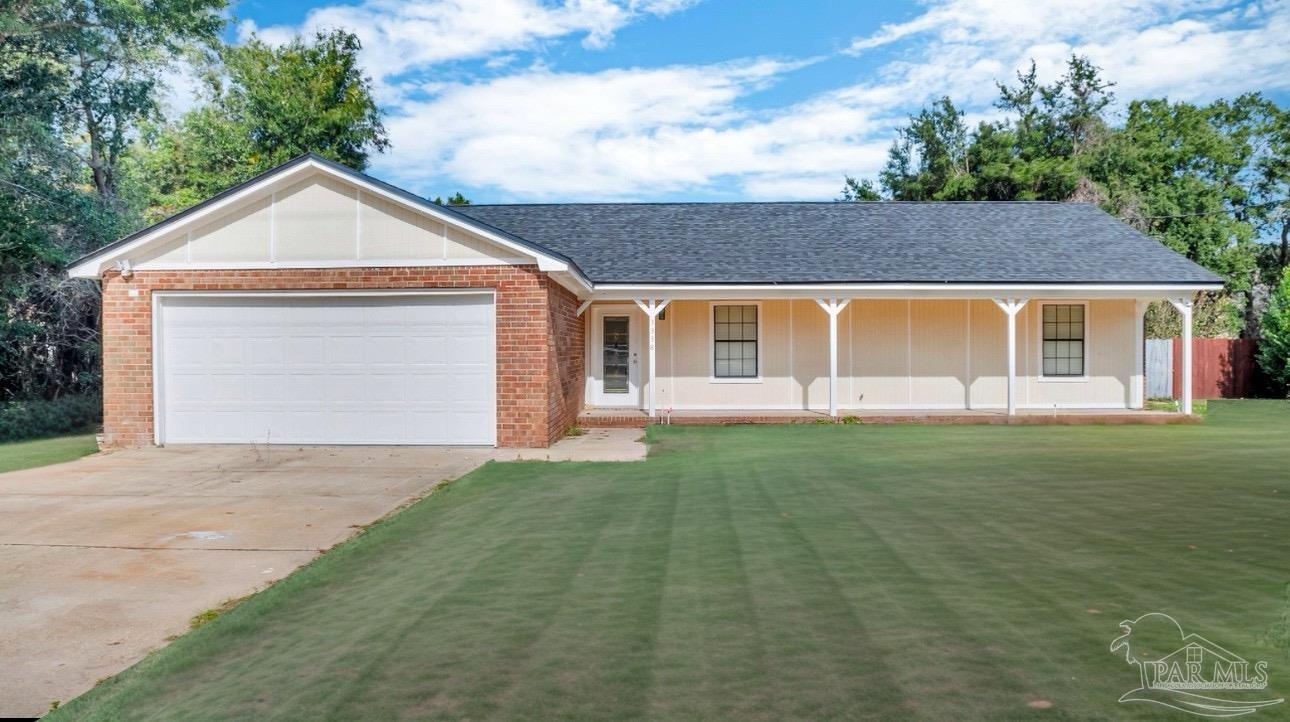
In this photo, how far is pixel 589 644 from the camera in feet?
13.3

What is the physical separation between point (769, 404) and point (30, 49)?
66.1ft

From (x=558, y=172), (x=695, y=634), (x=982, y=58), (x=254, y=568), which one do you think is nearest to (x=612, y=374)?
(x=254, y=568)

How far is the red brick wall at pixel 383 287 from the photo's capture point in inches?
485

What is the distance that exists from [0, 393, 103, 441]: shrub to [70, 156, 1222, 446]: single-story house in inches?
179

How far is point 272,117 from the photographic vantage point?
99.3ft

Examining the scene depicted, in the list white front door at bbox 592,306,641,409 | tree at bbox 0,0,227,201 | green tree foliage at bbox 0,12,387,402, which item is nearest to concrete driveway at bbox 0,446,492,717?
white front door at bbox 592,306,641,409

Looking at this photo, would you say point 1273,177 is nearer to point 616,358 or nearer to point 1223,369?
point 1223,369

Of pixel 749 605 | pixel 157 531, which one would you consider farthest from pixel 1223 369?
pixel 157 531

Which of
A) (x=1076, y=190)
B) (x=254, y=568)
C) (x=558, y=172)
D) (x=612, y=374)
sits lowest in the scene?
(x=254, y=568)

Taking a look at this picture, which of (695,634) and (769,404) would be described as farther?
(769,404)

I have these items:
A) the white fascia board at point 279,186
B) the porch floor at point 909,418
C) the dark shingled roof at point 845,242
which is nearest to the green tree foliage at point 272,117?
the dark shingled roof at point 845,242

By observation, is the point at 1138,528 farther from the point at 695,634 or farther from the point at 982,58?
the point at 982,58

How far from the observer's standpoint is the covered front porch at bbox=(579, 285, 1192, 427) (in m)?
17.1

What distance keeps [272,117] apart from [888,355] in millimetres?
25022
